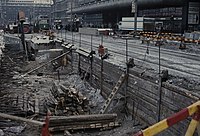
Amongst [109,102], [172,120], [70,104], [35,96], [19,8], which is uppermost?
[19,8]

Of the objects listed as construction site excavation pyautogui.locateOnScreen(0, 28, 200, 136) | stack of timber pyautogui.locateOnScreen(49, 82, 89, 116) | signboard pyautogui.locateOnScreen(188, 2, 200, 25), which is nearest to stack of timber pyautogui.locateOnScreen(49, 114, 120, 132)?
construction site excavation pyautogui.locateOnScreen(0, 28, 200, 136)

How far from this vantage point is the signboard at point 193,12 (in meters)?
45.9

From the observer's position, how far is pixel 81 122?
12.3m

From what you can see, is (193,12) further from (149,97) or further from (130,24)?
(149,97)

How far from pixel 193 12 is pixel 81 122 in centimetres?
3793

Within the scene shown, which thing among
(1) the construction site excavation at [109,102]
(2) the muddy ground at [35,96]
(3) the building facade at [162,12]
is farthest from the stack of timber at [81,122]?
(3) the building facade at [162,12]

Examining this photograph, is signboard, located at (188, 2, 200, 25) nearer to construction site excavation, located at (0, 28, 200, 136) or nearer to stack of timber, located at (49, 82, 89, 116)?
construction site excavation, located at (0, 28, 200, 136)

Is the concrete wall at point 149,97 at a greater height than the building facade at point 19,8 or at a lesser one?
lesser

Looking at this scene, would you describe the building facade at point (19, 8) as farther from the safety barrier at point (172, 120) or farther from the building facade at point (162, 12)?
the safety barrier at point (172, 120)

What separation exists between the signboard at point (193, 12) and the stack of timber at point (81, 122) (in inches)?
1442

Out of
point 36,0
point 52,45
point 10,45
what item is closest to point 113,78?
point 52,45

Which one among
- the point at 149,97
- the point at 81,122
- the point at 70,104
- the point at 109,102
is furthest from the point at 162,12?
the point at 81,122

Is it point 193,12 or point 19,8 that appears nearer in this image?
point 193,12

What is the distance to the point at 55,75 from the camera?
2633 centimetres
